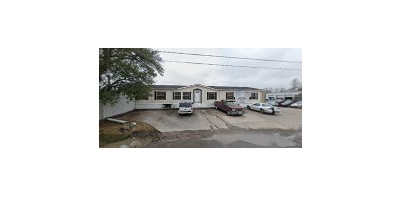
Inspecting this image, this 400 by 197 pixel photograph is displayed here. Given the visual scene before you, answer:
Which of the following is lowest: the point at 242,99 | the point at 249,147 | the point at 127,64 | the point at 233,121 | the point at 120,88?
the point at 249,147

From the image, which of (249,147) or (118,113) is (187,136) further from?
(118,113)

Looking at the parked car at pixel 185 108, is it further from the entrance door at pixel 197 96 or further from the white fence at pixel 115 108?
the white fence at pixel 115 108

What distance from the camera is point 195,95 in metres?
3.65

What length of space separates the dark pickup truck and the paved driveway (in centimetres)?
13

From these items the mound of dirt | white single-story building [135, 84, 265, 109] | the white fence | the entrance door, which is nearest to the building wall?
white single-story building [135, 84, 265, 109]

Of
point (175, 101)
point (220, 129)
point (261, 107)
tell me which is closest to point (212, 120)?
point (220, 129)

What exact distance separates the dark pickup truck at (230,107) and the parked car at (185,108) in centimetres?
76

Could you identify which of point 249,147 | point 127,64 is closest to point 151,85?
point 127,64

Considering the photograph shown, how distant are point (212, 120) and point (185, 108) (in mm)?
845

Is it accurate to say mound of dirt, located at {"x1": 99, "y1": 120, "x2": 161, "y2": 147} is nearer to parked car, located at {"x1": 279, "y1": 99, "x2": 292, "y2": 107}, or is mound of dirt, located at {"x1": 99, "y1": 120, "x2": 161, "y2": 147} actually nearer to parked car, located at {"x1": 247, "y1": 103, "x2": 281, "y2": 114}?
parked car, located at {"x1": 247, "y1": 103, "x2": 281, "y2": 114}

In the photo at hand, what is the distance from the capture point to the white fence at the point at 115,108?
10.4 ft

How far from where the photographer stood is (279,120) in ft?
13.0

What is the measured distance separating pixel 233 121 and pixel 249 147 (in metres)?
0.92
